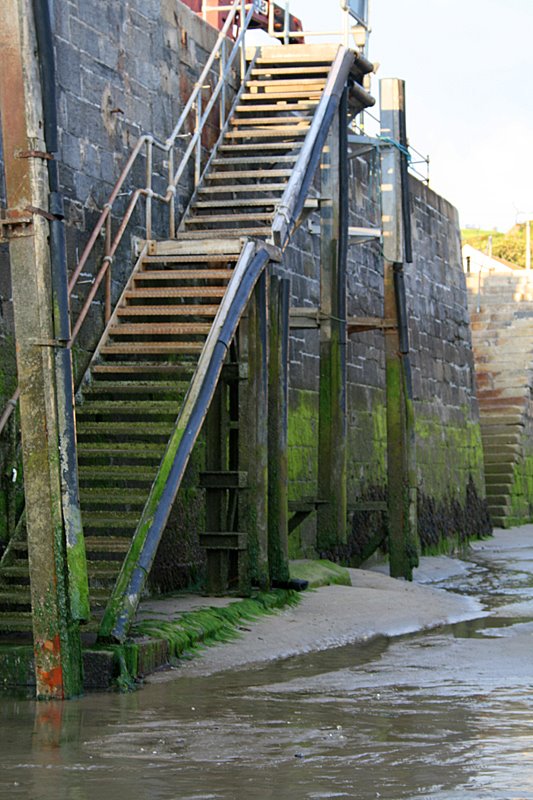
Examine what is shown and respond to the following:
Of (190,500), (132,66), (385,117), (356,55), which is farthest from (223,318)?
(385,117)

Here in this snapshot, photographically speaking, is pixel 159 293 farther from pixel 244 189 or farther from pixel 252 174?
pixel 252 174

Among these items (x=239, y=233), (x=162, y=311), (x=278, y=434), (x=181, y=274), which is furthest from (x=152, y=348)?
(x=239, y=233)

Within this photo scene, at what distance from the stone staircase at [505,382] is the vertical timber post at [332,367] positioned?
40.1 feet

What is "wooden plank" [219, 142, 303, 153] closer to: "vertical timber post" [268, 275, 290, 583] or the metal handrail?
the metal handrail

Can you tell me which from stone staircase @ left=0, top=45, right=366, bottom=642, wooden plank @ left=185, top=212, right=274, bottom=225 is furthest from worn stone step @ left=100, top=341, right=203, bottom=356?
wooden plank @ left=185, top=212, right=274, bottom=225

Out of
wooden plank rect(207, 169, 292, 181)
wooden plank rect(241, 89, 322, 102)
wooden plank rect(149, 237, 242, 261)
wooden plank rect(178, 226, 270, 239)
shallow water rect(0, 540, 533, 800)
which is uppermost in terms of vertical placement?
wooden plank rect(241, 89, 322, 102)

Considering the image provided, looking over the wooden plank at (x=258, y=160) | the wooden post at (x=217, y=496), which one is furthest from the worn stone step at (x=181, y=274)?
the wooden plank at (x=258, y=160)

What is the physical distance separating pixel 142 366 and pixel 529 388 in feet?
58.8

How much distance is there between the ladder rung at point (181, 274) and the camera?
1194cm

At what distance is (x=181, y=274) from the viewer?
12258 mm

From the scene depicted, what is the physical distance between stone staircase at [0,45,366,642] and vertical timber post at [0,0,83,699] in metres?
0.84

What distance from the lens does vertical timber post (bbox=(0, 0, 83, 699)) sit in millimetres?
8125

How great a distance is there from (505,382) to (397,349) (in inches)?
508

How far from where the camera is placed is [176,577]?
12.6 meters
